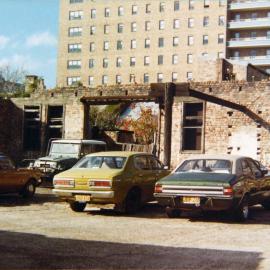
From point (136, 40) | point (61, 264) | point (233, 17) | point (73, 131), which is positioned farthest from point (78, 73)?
point (61, 264)

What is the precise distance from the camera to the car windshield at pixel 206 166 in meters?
12.8

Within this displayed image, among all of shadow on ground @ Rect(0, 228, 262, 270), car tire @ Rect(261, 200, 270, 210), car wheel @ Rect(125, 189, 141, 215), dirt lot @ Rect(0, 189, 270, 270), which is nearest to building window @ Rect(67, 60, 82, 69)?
car tire @ Rect(261, 200, 270, 210)

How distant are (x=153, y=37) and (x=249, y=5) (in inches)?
Result: 604

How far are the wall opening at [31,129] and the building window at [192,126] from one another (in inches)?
335

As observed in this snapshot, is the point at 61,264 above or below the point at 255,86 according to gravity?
below

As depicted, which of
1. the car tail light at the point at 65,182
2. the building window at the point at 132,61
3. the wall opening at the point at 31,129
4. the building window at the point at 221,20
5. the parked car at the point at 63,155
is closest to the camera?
the car tail light at the point at 65,182

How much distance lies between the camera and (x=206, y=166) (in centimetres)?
1311

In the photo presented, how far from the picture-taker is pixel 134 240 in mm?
9594

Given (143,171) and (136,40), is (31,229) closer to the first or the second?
(143,171)

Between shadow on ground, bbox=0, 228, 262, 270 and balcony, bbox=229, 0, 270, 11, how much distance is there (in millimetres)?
72364

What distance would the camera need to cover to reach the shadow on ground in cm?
760

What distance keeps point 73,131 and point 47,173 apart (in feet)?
29.6

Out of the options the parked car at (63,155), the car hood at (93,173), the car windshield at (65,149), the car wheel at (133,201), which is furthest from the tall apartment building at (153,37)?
the car hood at (93,173)

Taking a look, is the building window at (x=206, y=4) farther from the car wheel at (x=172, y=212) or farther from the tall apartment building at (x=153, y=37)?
the car wheel at (x=172, y=212)
